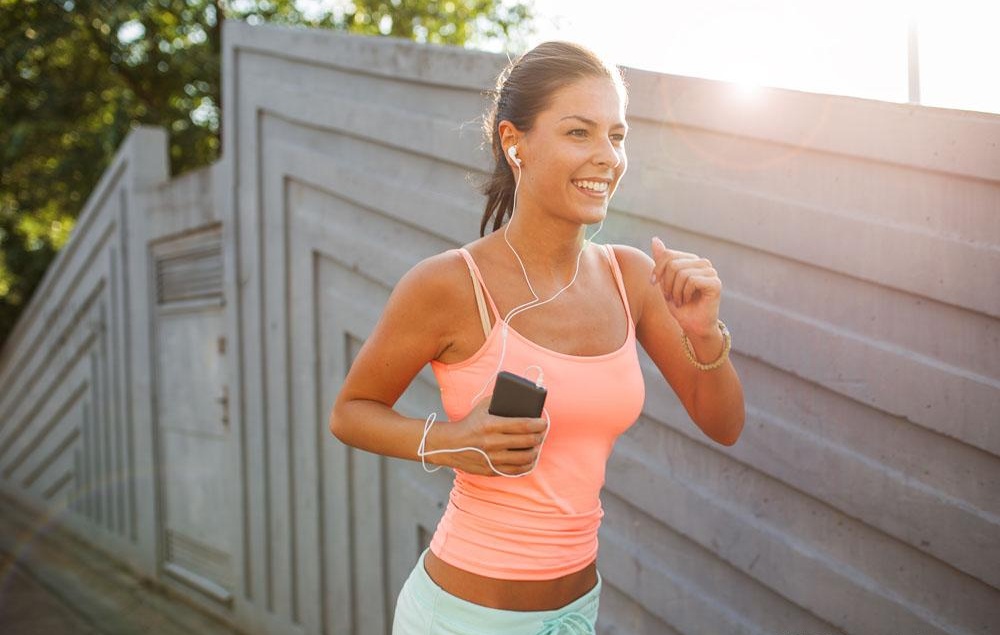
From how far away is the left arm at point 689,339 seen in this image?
2129mm

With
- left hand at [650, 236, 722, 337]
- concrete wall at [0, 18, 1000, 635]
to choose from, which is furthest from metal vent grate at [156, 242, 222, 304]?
left hand at [650, 236, 722, 337]

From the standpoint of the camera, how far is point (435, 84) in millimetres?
4637

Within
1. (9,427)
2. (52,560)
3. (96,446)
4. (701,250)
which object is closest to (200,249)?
(96,446)

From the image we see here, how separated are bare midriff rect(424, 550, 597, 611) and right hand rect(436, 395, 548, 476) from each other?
0.27 m

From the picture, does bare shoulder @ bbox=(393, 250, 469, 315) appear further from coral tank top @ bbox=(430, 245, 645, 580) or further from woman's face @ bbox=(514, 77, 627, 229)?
woman's face @ bbox=(514, 77, 627, 229)

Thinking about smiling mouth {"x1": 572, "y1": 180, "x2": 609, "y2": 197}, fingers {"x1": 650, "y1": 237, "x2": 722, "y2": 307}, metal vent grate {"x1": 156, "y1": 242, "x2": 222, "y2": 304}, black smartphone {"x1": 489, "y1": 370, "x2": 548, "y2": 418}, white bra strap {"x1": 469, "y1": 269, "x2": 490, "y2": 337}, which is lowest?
metal vent grate {"x1": 156, "y1": 242, "x2": 222, "y2": 304}

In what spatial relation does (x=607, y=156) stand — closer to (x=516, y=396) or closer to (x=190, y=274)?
(x=516, y=396)

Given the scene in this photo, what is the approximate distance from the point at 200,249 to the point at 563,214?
17.8ft

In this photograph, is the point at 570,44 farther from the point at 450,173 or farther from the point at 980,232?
the point at 450,173

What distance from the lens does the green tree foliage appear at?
1398 centimetres

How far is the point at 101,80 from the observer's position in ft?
50.9

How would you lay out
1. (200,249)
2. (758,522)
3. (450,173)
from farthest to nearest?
(200,249) < (450,173) < (758,522)

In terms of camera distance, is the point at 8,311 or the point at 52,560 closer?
the point at 52,560

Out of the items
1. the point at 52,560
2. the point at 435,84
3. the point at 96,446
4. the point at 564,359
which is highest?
the point at 435,84
